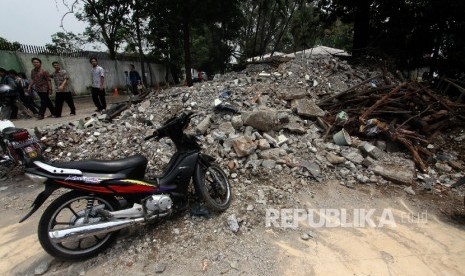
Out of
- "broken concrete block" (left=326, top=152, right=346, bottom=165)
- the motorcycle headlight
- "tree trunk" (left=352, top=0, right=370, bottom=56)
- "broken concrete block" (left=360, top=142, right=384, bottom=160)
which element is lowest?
"broken concrete block" (left=326, top=152, right=346, bottom=165)

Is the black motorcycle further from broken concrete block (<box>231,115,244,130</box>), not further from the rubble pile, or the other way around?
broken concrete block (<box>231,115,244,130</box>)

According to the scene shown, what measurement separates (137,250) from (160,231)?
0.34 metres

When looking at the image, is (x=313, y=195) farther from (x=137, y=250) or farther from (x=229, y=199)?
(x=137, y=250)

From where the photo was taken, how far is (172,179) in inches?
130

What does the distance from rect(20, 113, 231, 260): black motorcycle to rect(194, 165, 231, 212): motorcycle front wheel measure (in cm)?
2

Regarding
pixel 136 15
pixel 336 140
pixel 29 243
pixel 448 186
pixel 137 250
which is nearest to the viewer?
pixel 137 250

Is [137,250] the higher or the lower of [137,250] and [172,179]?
the lower

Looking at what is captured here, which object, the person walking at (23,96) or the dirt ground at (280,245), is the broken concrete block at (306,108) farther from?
the person walking at (23,96)

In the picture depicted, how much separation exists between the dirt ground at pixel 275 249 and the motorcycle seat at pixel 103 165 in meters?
0.84

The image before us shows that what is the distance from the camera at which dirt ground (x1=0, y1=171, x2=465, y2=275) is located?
2814mm

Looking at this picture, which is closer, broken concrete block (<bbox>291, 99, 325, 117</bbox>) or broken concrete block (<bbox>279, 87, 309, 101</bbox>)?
broken concrete block (<bbox>291, 99, 325, 117</bbox>)

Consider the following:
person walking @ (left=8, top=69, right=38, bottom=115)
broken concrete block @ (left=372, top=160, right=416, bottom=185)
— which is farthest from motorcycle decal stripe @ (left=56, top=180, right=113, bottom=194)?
person walking @ (left=8, top=69, right=38, bottom=115)

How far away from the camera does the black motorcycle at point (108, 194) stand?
2.65m

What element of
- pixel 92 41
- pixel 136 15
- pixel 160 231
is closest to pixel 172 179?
pixel 160 231
